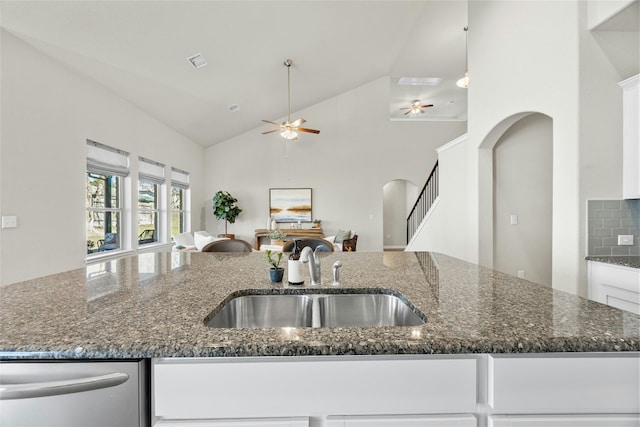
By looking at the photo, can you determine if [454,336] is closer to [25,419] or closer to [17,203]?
[25,419]

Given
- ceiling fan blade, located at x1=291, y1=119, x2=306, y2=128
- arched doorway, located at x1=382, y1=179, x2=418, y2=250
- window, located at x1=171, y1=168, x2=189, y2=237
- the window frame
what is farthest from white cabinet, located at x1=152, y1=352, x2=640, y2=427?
arched doorway, located at x1=382, y1=179, x2=418, y2=250

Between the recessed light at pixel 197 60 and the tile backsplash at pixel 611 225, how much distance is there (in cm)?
452

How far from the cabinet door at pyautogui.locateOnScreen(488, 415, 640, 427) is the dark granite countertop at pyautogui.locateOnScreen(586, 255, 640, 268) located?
1.81m

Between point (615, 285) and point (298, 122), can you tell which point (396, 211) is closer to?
point (298, 122)

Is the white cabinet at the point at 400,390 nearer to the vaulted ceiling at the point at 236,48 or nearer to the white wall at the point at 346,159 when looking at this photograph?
the vaulted ceiling at the point at 236,48

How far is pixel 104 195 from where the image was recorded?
4594mm

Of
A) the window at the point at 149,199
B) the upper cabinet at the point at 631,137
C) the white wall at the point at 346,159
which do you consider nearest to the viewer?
the upper cabinet at the point at 631,137

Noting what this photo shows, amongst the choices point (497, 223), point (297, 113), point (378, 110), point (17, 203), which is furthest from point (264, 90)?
point (497, 223)

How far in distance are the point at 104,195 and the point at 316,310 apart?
454 centimetres

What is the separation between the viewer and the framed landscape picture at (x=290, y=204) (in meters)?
8.13

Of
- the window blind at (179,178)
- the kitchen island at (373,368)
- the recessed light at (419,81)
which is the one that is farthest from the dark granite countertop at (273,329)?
the recessed light at (419,81)

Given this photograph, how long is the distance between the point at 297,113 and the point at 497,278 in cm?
740

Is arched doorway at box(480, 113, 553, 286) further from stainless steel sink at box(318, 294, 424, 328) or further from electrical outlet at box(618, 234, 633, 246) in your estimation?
stainless steel sink at box(318, 294, 424, 328)

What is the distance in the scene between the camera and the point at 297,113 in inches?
322
